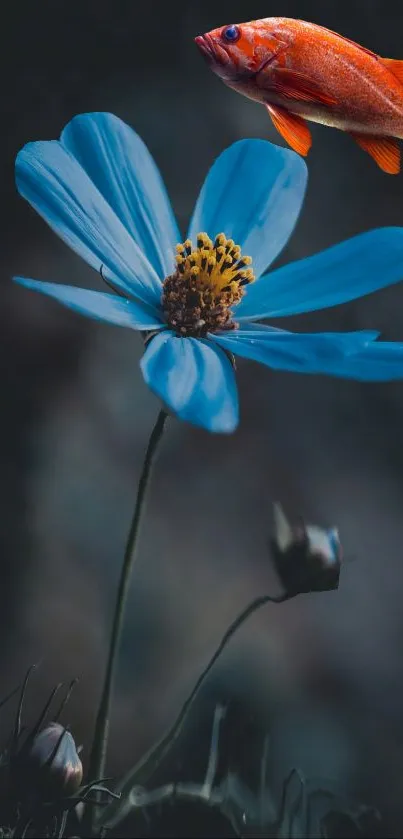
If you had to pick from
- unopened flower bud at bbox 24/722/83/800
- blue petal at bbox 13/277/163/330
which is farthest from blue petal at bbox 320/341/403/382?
unopened flower bud at bbox 24/722/83/800

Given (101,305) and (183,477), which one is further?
(183,477)

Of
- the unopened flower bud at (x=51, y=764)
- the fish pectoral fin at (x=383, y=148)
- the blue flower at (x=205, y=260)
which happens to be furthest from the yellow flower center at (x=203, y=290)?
the unopened flower bud at (x=51, y=764)

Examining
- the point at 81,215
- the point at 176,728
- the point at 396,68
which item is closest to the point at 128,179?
the point at 81,215

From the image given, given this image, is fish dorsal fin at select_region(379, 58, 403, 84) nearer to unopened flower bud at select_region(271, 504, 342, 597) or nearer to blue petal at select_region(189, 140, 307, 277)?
blue petal at select_region(189, 140, 307, 277)

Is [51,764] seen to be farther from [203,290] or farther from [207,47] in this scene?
[207,47]

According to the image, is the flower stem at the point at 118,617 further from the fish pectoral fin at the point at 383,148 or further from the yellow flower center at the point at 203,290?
the fish pectoral fin at the point at 383,148
